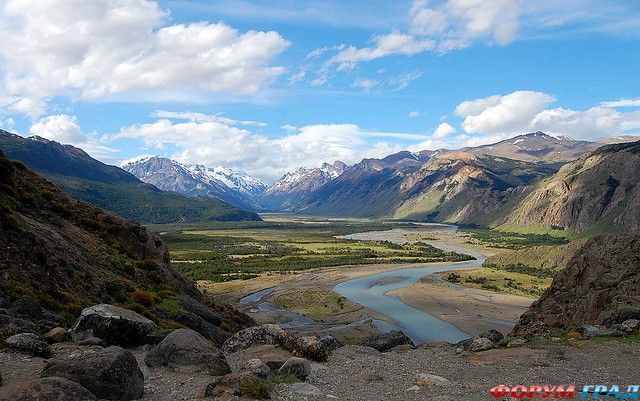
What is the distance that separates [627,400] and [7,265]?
27601 millimetres

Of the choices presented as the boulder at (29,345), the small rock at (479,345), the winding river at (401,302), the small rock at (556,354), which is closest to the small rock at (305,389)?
the boulder at (29,345)

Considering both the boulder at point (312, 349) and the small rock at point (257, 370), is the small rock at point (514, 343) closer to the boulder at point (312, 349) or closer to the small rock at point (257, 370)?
the boulder at point (312, 349)

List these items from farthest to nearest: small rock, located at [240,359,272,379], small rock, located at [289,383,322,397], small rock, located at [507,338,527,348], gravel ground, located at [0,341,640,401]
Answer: small rock, located at [507,338,527,348] < small rock, located at [240,359,272,379] < small rock, located at [289,383,322,397] < gravel ground, located at [0,341,640,401]

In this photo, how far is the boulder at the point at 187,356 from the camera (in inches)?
623

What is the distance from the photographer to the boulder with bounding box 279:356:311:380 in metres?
15.8

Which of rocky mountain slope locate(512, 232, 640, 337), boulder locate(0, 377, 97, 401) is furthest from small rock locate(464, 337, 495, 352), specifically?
boulder locate(0, 377, 97, 401)

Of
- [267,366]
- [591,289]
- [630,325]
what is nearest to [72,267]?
[267,366]

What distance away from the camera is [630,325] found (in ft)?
79.8

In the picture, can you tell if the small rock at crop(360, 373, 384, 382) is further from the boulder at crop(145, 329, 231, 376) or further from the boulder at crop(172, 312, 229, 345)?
the boulder at crop(172, 312, 229, 345)

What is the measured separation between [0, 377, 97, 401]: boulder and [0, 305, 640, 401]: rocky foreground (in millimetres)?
22

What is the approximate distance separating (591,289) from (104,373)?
32670mm

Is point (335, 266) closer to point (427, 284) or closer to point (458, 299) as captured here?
point (427, 284)

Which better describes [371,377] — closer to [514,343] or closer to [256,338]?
[256,338]

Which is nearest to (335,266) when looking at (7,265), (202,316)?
(202,316)
